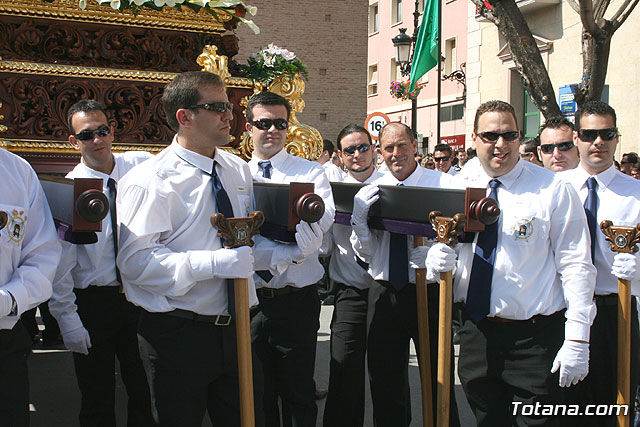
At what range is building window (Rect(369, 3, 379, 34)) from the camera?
3209 centimetres

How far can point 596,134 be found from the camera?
4020 mm

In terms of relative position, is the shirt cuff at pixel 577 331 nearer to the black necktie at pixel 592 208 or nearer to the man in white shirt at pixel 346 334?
the black necktie at pixel 592 208

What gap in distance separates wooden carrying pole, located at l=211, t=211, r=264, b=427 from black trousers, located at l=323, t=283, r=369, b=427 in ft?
4.83

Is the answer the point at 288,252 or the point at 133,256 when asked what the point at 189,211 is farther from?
the point at 288,252

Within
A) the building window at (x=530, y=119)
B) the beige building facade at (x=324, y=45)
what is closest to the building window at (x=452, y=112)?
the beige building facade at (x=324, y=45)

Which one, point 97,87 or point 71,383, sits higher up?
point 97,87

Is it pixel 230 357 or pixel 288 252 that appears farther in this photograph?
pixel 288 252

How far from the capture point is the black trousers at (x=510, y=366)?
325 cm

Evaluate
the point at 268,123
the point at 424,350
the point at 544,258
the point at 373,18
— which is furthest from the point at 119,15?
the point at 373,18

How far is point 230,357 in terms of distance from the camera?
306 centimetres

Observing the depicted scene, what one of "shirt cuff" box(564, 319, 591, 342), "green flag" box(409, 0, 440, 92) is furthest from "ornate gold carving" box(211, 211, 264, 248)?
"green flag" box(409, 0, 440, 92)

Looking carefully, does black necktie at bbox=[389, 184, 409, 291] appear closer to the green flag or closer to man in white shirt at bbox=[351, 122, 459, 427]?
man in white shirt at bbox=[351, 122, 459, 427]

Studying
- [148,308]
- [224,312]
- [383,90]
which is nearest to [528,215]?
[224,312]

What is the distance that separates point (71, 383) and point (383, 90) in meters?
27.3
